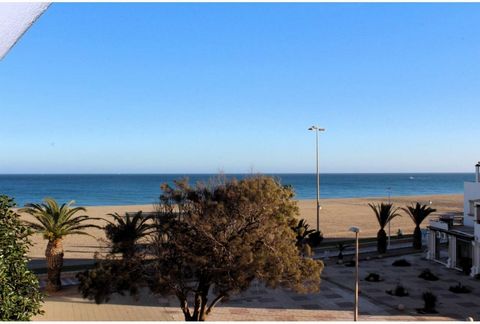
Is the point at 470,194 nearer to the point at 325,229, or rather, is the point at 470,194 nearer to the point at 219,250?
the point at 325,229

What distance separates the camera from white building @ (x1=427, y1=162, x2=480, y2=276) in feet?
98.0

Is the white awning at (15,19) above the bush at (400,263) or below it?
above

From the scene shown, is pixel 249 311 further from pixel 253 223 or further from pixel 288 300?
pixel 253 223

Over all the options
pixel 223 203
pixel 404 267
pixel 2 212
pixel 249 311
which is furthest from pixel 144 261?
pixel 404 267

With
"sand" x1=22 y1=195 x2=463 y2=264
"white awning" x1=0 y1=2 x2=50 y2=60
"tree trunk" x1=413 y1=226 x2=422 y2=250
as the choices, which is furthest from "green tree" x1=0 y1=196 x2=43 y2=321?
"tree trunk" x1=413 y1=226 x2=422 y2=250

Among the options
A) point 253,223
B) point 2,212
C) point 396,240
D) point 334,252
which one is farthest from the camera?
point 396,240

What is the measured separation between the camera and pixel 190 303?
23.6 m

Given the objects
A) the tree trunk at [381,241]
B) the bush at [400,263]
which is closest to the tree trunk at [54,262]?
the bush at [400,263]

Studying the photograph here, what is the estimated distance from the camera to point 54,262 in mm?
24609

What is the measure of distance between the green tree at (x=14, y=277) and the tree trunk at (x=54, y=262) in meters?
18.3

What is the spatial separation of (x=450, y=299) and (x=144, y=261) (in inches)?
647

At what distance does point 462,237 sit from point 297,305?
1514 centimetres

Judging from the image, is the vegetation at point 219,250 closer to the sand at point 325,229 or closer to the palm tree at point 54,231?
the sand at point 325,229

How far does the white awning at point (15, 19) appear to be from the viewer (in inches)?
80.9
